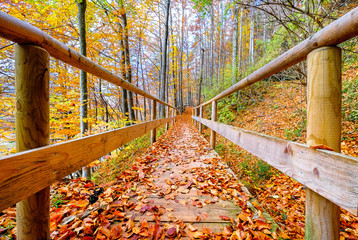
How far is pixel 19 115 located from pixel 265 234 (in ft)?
5.80

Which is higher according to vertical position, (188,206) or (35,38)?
(35,38)

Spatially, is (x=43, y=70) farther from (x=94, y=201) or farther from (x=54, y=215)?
(x=94, y=201)

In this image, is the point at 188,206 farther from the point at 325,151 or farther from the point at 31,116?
the point at 31,116

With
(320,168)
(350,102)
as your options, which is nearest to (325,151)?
(320,168)

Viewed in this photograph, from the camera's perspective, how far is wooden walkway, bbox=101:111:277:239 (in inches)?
43.6

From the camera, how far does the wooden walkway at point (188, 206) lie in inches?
43.6

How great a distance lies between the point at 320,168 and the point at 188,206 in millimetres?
1134

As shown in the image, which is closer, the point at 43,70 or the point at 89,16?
the point at 43,70

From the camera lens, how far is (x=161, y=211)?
52.3 inches

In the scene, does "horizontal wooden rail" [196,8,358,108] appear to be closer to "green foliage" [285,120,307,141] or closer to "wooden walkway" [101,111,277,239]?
"wooden walkway" [101,111,277,239]

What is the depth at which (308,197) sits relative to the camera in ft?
2.70

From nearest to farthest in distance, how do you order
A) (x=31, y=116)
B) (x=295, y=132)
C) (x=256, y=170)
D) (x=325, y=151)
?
(x=325, y=151), (x=31, y=116), (x=256, y=170), (x=295, y=132)

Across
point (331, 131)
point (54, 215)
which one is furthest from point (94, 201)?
point (331, 131)

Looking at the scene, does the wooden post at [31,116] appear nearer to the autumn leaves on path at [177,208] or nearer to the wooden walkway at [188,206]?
the autumn leaves on path at [177,208]
